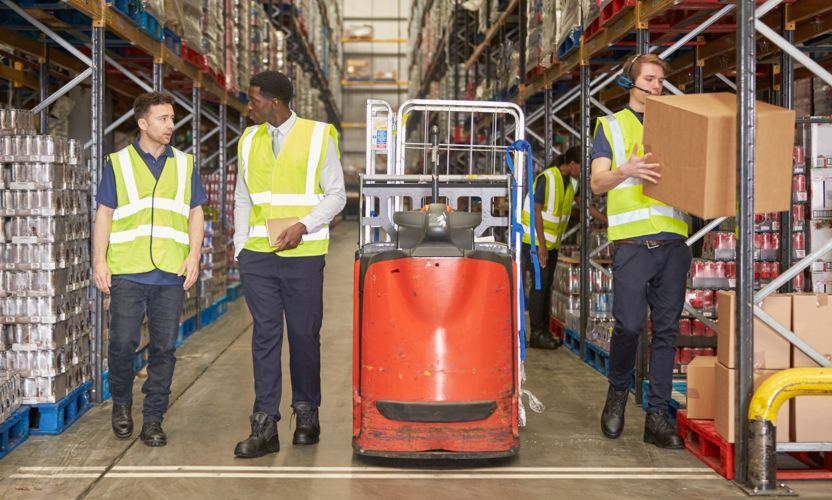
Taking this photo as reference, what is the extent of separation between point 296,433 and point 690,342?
8.73ft

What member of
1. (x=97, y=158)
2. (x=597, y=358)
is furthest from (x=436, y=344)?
(x=597, y=358)

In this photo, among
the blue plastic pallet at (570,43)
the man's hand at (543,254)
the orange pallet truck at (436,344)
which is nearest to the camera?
the orange pallet truck at (436,344)

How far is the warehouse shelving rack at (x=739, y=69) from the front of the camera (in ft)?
13.2

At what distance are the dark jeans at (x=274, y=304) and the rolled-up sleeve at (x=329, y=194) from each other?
223mm

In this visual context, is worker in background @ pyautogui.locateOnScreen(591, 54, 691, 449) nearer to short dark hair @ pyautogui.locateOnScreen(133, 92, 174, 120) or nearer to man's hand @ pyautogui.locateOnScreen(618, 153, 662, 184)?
man's hand @ pyautogui.locateOnScreen(618, 153, 662, 184)

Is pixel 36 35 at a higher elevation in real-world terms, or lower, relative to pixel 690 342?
higher

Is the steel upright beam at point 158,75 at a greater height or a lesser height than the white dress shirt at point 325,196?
greater

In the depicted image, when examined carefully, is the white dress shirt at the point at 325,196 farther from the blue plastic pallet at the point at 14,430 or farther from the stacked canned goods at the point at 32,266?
the blue plastic pallet at the point at 14,430

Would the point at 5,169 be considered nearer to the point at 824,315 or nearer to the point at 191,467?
the point at 191,467

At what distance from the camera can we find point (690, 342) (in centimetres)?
600

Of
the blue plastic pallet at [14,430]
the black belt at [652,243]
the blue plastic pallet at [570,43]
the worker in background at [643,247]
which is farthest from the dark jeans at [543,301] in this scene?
the blue plastic pallet at [14,430]

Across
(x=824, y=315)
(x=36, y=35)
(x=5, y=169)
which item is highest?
(x=36, y=35)

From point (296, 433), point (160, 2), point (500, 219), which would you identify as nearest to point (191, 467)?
point (296, 433)

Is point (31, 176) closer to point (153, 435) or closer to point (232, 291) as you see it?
point (153, 435)
